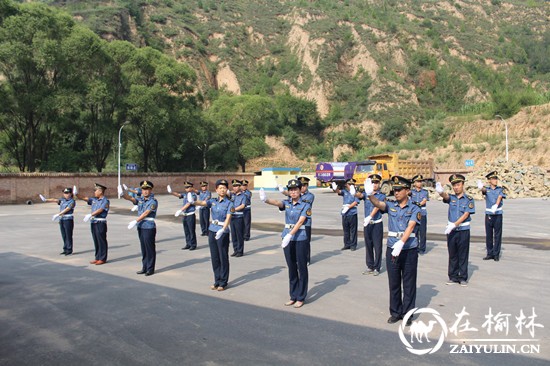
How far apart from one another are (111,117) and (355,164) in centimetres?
2237

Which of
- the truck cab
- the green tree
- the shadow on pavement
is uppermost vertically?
the green tree

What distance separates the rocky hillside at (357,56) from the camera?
80938 millimetres

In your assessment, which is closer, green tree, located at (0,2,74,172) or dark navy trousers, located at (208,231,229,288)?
dark navy trousers, located at (208,231,229,288)

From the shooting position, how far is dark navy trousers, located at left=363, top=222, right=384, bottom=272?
931cm

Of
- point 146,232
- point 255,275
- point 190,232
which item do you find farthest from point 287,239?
point 190,232

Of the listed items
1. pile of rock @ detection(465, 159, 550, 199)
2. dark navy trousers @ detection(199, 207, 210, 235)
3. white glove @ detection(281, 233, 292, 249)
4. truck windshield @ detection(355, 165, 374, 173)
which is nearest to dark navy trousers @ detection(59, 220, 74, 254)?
dark navy trousers @ detection(199, 207, 210, 235)

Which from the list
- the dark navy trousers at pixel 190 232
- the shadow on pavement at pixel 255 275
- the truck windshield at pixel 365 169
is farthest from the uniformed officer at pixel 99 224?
the truck windshield at pixel 365 169

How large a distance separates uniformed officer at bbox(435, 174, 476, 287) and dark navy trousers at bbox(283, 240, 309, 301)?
2.99 m

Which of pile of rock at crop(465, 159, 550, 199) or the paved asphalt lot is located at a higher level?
pile of rock at crop(465, 159, 550, 199)

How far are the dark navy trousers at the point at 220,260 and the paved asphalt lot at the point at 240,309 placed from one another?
28cm

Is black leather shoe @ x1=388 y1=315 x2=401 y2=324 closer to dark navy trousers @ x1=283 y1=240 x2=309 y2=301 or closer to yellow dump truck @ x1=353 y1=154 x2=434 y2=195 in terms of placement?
dark navy trousers @ x1=283 y1=240 x2=309 y2=301

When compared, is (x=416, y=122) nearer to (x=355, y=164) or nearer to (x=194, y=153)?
(x=194, y=153)

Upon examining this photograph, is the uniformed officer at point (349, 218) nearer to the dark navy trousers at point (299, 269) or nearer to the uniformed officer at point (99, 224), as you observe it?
the dark navy trousers at point (299, 269)

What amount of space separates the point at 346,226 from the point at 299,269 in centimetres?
555
